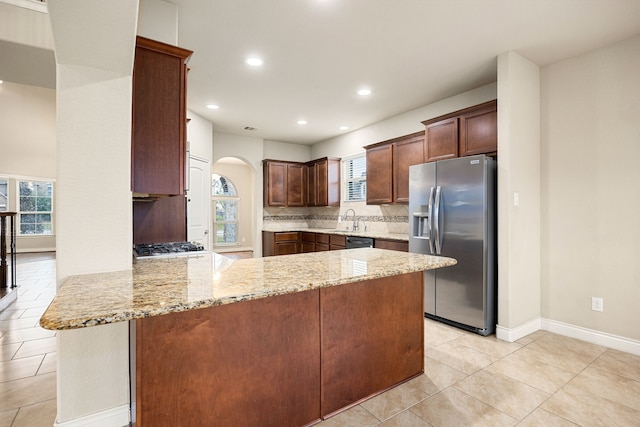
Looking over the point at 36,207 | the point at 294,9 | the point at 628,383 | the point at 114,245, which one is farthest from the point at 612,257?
the point at 36,207

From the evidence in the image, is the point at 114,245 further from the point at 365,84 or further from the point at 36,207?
the point at 36,207

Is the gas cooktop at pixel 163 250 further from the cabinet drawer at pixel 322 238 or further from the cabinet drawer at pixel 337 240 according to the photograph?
the cabinet drawer at pixel 322 238

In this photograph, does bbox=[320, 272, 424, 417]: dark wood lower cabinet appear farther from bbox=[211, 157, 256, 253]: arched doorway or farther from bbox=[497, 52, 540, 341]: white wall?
bbox=[211, 157, 256, 253]: arched doorway

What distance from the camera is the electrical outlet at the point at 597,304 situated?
9.58ft

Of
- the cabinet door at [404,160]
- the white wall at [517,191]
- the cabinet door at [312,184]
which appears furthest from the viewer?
the cabinet door at [312,184]

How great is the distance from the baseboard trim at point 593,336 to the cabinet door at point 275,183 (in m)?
4.68

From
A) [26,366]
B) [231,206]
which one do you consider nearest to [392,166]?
[26,366]

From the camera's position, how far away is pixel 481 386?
2.22m

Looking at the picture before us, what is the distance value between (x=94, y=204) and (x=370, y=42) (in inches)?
99.5

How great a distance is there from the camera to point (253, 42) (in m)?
2.85

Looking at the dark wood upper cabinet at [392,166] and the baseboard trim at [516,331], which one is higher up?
the dark wood upper cabinet at [392,166]

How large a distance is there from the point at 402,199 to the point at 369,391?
293cm

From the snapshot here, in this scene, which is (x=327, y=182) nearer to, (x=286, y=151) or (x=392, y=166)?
(x=286, y=151)

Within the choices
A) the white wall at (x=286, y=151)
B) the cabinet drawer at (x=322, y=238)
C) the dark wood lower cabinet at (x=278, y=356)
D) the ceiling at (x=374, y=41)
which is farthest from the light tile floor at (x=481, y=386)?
the white wall at (x=286, y=151)
